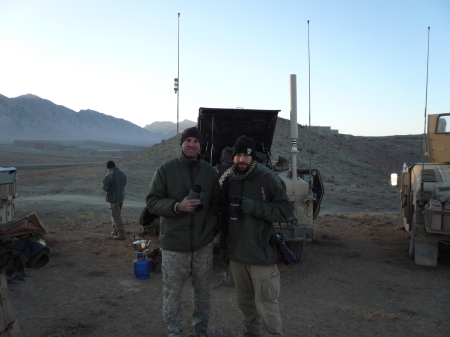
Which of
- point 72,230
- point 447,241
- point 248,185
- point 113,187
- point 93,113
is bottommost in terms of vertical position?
point 72,230

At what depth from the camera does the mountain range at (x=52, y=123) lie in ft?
395

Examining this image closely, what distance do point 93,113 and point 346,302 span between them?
185 m

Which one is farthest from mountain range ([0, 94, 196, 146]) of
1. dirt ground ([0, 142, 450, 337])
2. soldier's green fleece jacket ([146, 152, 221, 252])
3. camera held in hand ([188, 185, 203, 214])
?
camera held in hand ([188, 185, 203, 214])

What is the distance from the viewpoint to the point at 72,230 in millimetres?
9852

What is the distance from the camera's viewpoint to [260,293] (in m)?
3.31

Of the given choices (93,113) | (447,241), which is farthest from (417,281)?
(93,113)

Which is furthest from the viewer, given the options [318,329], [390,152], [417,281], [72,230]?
[390,152]

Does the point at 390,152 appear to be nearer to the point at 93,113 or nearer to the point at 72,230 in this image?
the point at 72,230

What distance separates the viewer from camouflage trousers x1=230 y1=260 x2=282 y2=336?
10.8 feet

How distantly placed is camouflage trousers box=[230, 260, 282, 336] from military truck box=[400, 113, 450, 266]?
12.3 ft

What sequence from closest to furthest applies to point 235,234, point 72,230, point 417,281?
point 235,234 < point 417,281 < point 72,230

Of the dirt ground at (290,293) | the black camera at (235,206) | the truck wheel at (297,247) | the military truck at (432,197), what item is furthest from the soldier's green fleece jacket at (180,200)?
the military truck at (432,197)

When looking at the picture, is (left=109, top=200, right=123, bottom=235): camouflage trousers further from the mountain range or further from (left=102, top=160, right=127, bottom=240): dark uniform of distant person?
the mountain range

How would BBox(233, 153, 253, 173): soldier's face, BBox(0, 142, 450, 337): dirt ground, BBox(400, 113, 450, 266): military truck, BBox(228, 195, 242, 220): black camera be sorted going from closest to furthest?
BBox(228, 195, 242, 220): black camera < BBox(233, 153, 253, 173): soldier's face < BBox(0, 142, 450, 337): dirt ground < BBox(400, 113, 450, 266): military truck
